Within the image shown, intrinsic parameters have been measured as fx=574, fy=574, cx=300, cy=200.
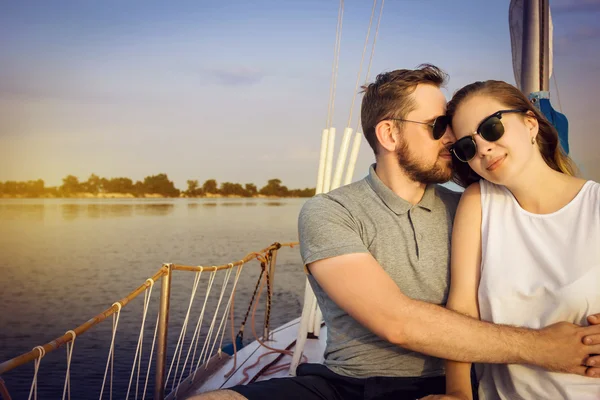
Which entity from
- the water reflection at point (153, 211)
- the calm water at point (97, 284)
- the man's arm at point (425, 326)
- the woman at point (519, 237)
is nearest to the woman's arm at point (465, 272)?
the woman at point (519, 237)

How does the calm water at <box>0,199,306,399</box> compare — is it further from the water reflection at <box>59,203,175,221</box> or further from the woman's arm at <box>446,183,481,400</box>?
the water reflection at <box>59,203,175,221</box>

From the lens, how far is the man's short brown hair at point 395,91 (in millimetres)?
2217

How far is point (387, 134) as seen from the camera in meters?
2.26

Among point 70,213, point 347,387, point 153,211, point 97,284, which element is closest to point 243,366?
point 347,387

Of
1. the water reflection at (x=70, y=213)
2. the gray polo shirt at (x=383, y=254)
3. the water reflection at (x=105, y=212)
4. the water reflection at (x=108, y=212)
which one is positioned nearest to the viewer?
the gray polo shirt at (x=383, y=254)

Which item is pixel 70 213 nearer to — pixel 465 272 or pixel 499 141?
pixel 465 272

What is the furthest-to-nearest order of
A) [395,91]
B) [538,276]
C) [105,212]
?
[105,212] → [395,91] → [538,276]

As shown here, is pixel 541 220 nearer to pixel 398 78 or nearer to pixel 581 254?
pixel 581 254

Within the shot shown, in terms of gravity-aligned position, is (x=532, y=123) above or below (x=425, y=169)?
above

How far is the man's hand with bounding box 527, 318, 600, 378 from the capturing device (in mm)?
1646

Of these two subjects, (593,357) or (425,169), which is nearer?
(593,357)

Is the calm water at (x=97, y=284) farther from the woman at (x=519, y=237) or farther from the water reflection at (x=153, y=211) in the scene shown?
the water reflection at (x=153, y=211)

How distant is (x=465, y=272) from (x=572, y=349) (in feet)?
1.35

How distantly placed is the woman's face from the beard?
219 millimetres
